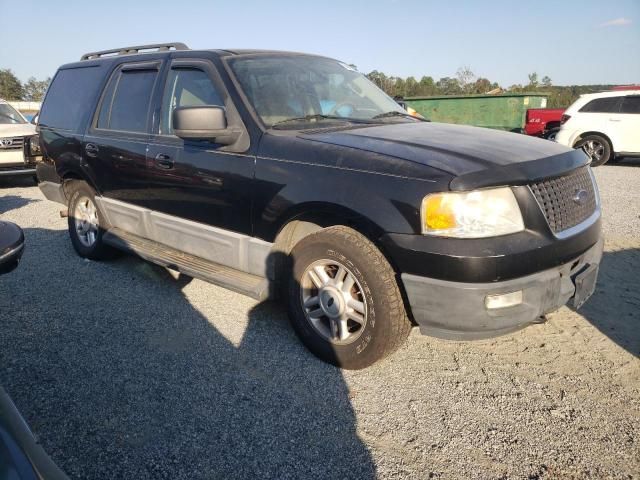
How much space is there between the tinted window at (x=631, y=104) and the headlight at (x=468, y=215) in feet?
37.0

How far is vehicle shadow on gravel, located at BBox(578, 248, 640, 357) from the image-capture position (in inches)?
129

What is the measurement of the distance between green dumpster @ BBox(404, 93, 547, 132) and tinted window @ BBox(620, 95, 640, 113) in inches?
213

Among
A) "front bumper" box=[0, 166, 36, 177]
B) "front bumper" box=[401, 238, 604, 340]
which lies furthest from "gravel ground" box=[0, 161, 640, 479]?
"front bumper" box=[0, 166, 36, 177]

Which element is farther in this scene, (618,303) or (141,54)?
(141,54)

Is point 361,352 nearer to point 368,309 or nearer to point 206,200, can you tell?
point 368,309

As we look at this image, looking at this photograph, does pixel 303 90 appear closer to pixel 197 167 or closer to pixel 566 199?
pixel 197 167

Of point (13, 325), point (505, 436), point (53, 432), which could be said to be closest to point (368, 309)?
point (505, 436)

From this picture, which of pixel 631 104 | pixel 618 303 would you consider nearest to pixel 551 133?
pixel 631 104

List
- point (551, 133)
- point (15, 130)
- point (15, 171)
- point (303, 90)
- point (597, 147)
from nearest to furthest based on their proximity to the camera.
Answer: point (303, 90), point (15, 171), point (15, 130), point (597, 147), point (551, 133)

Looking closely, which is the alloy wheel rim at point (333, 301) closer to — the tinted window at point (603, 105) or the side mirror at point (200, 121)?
the side mirror at point (200, 121)

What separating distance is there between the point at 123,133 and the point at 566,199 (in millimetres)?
3598

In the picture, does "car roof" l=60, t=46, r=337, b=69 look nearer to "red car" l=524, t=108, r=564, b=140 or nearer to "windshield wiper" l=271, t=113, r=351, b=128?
"windshield wiper" l=271, t=113, r=351, b=128

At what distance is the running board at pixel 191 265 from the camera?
125 inches

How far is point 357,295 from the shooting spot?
2.79m
